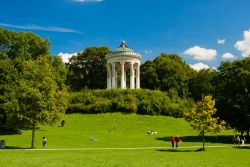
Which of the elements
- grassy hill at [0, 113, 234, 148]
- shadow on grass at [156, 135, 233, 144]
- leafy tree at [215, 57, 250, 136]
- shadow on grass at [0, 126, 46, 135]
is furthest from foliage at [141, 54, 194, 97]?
shadow on grass at [0, 126, 46, 135]

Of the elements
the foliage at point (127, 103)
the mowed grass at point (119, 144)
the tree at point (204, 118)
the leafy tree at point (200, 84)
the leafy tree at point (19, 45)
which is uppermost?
the leafy tree at point (19, 45)

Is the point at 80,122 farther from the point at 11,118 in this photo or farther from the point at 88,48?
the point at 88,48

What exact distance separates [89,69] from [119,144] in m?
63.7

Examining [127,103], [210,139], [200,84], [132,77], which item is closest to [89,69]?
[132,77]

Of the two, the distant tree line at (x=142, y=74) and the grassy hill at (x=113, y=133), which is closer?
the grassy hill at (x=113, y=133)

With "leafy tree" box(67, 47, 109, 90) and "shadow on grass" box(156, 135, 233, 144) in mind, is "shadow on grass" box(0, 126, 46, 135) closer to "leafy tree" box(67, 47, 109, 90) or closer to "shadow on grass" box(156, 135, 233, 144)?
"shadow on grass" box(156, 135, 233, 144)

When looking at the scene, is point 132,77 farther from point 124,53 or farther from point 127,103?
point 127,103

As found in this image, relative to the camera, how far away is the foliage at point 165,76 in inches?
3878

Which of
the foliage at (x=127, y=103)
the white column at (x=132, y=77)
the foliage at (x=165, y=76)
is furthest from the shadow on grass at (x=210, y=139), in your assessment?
the foliage at (x=165, y=76)

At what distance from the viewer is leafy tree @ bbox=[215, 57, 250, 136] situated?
53.5 meters

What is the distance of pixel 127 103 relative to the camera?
75.0m

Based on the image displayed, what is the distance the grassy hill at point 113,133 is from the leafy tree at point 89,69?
35.8 m

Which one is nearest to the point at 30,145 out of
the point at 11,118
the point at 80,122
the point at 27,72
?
the point at 11,118

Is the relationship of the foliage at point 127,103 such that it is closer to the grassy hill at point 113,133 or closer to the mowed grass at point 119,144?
the grassy hill at point 113,133
